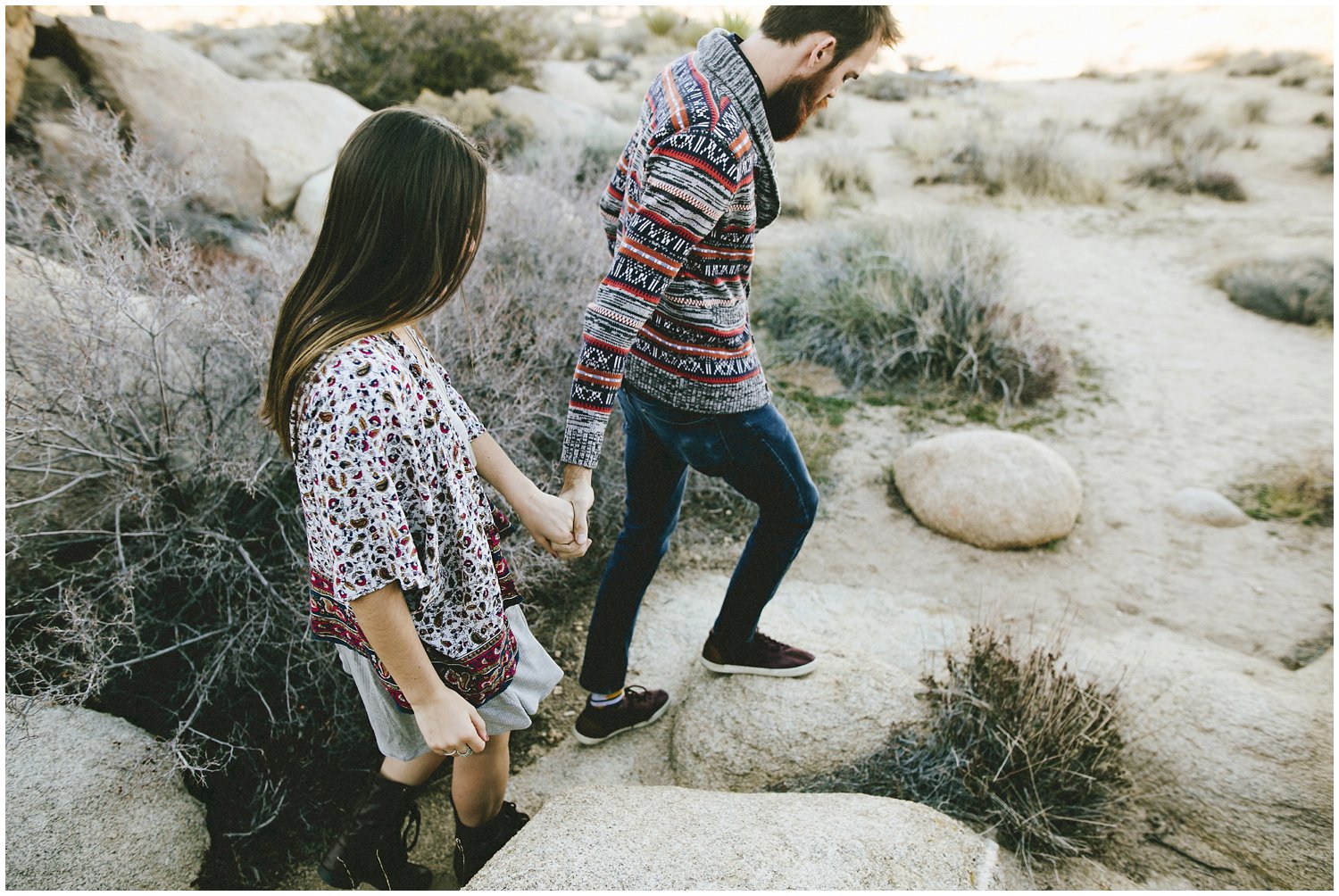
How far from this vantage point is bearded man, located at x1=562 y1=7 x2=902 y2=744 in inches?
54.4

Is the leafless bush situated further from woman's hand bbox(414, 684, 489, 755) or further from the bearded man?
woman's hand bbox(414, 684, 489, 755)

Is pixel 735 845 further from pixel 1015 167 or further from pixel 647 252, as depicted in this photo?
pixel 1015 167

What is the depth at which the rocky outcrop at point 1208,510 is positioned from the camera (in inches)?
145

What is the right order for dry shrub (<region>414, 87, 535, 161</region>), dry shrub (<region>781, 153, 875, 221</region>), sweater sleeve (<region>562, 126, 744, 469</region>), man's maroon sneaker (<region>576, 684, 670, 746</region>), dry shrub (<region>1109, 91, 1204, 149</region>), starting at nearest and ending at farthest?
sweater sleeve (<region>562, 126, 744, 469</region>), man's maroon sneaker (<region>576, 684, 670, 746</region>), dry shrub (<region>414, 87, 535, 161</region>), dry shrub (<region>781, 153, 875, 221</region>), dry shrub (<region>1109, 91, 1204, 149</region>)

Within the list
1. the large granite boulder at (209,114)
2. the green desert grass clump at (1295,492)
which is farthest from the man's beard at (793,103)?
the large granite boulder at (209,114)

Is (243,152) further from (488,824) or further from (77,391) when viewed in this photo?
(488,824)

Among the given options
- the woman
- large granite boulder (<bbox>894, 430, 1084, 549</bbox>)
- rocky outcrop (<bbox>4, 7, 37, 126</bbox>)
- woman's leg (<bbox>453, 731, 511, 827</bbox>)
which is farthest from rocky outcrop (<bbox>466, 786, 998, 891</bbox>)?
rocky outcrop (<bbox>4, 7, 37, 126</bbox>)

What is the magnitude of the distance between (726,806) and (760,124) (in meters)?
1.55

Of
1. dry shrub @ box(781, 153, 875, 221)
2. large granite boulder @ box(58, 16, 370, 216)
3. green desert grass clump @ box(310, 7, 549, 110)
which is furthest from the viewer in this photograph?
green desert grass clump @ box(310, 7, 549, 110)

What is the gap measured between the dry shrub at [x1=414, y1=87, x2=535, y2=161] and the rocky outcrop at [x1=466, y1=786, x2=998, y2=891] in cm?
677

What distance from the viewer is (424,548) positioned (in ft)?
4.04

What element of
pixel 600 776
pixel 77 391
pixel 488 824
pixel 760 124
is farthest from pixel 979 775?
pixel 77 391

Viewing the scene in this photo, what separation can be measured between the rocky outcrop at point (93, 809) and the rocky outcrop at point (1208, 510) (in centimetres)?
441

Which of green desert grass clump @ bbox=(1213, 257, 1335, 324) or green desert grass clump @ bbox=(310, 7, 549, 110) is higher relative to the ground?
green desert grass clump @ bbox=(310, 7, 549, 110)
